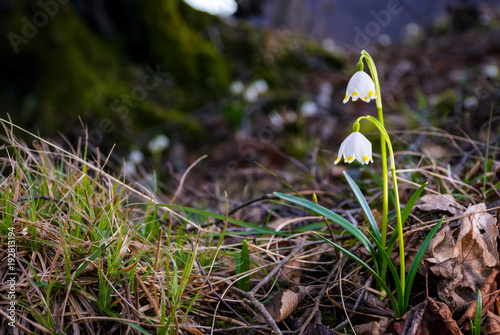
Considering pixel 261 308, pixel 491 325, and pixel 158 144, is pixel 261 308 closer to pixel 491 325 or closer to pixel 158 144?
pixel 491 325

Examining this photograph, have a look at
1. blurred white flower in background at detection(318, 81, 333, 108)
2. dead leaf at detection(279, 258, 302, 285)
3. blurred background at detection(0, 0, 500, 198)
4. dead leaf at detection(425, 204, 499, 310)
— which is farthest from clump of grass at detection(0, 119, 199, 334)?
blurred white flower in background at detection(318, 81, 333, 108)

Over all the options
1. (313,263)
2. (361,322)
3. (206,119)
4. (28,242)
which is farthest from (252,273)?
(206,119)

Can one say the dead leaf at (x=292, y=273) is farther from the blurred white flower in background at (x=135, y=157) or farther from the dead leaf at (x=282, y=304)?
the blurred white flower in background at (x=135, y=157)

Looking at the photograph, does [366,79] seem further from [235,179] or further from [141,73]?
[141,73]

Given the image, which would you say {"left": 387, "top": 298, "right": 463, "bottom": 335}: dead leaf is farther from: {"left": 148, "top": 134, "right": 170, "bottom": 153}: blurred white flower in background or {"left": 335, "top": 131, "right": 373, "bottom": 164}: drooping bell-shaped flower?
{"left": 148, "top": 134, "right": 170, "bottom": 153}: blurred white flower in background

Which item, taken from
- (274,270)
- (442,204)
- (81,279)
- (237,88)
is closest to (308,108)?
(237,88)

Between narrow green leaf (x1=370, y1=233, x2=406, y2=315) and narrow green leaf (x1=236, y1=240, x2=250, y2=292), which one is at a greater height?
narrow green leaf (x1=370, y1=233, x2=406, y2=315)
